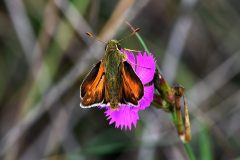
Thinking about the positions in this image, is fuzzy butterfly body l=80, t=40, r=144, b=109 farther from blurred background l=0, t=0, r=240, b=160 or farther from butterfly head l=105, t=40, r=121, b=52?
blurred background l=0, t=0, r=240, b=160

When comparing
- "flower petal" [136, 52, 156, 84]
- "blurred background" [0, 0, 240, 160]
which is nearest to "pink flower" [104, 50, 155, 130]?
"flower petal" [136, 52, 156, 84]

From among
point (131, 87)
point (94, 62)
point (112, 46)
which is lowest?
point (131, 87)

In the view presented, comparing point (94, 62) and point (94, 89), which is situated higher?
point (94, 62)

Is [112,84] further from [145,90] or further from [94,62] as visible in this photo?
[94,62]

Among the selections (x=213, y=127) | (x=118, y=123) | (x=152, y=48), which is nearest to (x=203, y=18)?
(x=152, y=48)

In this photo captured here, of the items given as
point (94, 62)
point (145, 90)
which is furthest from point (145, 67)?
point (94, 62)

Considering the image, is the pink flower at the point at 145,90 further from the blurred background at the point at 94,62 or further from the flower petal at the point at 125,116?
the blurred background at the point at 94,62

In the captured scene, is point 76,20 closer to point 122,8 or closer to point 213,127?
point 122,8
